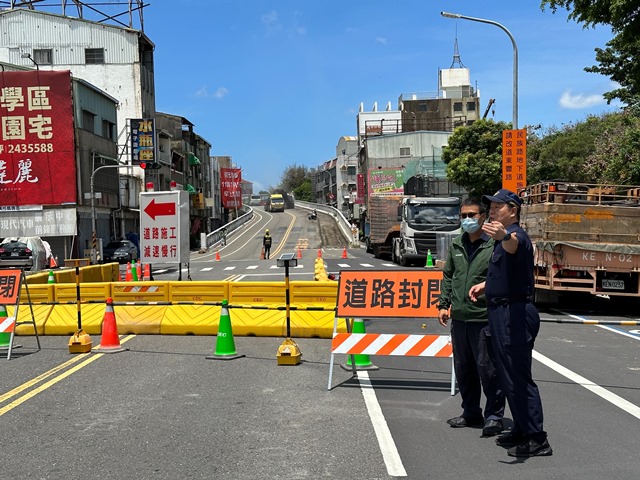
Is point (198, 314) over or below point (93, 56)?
below

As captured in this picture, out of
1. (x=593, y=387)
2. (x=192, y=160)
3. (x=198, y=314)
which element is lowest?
(x=593, y=387)

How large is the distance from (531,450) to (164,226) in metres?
12.4

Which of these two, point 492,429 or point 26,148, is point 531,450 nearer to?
point 492,429

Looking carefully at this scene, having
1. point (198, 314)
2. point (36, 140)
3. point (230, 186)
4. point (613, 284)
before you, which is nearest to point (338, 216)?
point (230, 186)

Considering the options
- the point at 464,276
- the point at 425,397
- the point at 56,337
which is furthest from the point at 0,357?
the point at 464,276

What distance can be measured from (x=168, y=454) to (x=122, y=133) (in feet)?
178

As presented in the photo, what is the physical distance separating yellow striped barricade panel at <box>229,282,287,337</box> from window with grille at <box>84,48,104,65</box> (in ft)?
172

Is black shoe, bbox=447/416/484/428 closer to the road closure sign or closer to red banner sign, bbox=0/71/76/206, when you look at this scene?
the road closure sign

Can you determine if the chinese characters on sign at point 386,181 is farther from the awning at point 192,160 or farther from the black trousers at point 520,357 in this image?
the black trousers at point 520,357

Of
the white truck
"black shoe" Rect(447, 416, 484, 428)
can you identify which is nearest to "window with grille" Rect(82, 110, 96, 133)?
the white truck

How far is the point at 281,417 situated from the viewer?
260 inches

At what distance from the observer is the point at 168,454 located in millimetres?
5516

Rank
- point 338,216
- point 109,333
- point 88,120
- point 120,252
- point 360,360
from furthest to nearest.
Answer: point 338,216
point 88,120
point 120,252
point 109,333
point 360,360

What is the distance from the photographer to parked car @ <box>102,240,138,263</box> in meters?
41.3
